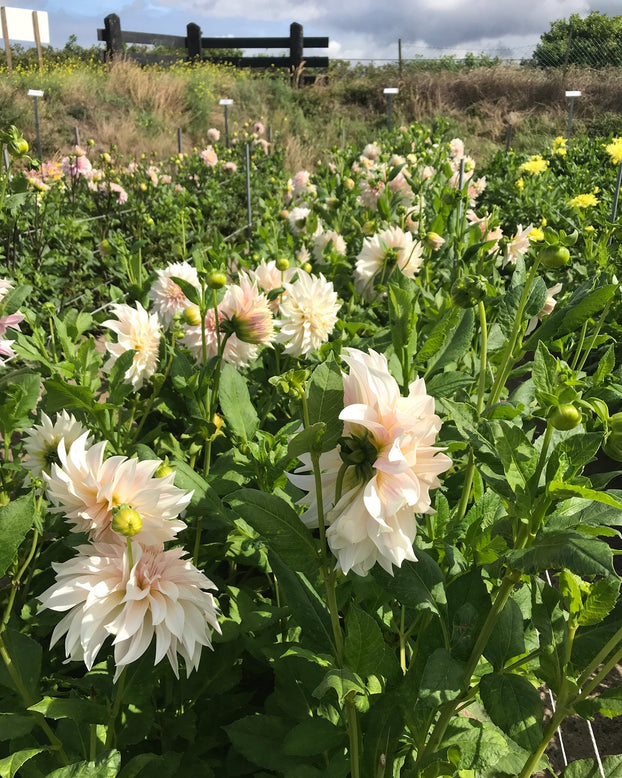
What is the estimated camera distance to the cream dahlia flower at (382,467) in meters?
0.64

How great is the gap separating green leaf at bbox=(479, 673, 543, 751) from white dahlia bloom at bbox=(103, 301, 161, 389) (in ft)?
3.09

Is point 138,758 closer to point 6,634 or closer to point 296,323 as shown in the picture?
point 6,634

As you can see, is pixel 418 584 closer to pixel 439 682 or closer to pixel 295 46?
pixel 439 682

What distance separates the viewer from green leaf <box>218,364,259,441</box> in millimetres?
1222

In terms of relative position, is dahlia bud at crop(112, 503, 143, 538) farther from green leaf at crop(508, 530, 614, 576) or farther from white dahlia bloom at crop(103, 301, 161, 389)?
white dahlia bloom at crop(103, 301, 161, 389)

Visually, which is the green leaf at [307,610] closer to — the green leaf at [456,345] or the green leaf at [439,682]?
the green leaf at [439,682]

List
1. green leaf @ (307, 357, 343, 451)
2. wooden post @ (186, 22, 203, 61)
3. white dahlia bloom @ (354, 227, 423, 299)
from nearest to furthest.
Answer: green leaf @ (307, 357, 343, 451), white dahlia bloom @ (354, 227, 423, 299), wooden post @ (186, 22, 203, 61)

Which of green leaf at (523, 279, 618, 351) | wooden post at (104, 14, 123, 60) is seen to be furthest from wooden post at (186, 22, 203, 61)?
green leaf at (523, 279, 618, 351)

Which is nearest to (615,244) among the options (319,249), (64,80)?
(319,249)

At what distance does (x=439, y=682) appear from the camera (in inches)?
29.2

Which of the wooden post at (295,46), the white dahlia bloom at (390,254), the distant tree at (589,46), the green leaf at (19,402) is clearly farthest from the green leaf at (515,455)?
the wooden post at (295,46)

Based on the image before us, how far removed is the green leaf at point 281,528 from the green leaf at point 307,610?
0.60ft

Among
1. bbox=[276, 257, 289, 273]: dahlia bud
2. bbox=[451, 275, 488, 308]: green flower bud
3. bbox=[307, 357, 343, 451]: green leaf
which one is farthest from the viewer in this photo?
bbox=[276, 257, 289, 273]: dahlia bud

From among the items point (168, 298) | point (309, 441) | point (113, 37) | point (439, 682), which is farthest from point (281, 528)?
point (113, 37)
